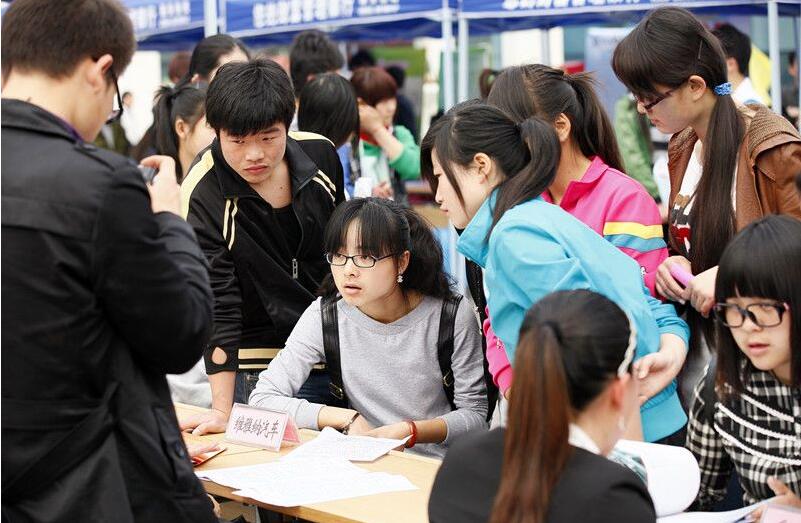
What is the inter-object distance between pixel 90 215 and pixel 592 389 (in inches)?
31.3

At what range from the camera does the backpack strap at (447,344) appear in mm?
2914

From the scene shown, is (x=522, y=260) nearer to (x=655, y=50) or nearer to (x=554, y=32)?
(x=655, y=50)

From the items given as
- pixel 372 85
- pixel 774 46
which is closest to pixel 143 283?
pixel 372 85

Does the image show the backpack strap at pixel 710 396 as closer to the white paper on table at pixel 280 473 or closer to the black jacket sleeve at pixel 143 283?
the white paper on table at pixel 280 473

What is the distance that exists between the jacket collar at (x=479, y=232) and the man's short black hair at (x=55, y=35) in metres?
0.87

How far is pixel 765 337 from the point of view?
79.6 inches

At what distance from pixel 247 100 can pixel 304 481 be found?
1.04 m

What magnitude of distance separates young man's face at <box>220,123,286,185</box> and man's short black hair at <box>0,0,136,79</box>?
1.15 m

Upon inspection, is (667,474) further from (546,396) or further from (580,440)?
(546,396)

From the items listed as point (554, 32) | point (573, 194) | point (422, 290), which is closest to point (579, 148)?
point (573, 194)

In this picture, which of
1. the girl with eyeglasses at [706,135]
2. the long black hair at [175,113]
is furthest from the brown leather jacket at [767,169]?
the long black hair at [175,113]

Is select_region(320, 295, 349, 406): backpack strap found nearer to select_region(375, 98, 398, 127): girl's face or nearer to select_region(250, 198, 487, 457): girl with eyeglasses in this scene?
select_region(250, 198, 487, 457): girl with eyeglasses

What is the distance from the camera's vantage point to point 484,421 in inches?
113

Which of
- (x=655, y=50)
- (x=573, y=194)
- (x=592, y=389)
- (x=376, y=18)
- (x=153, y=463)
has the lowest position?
(x=153, y=463)
